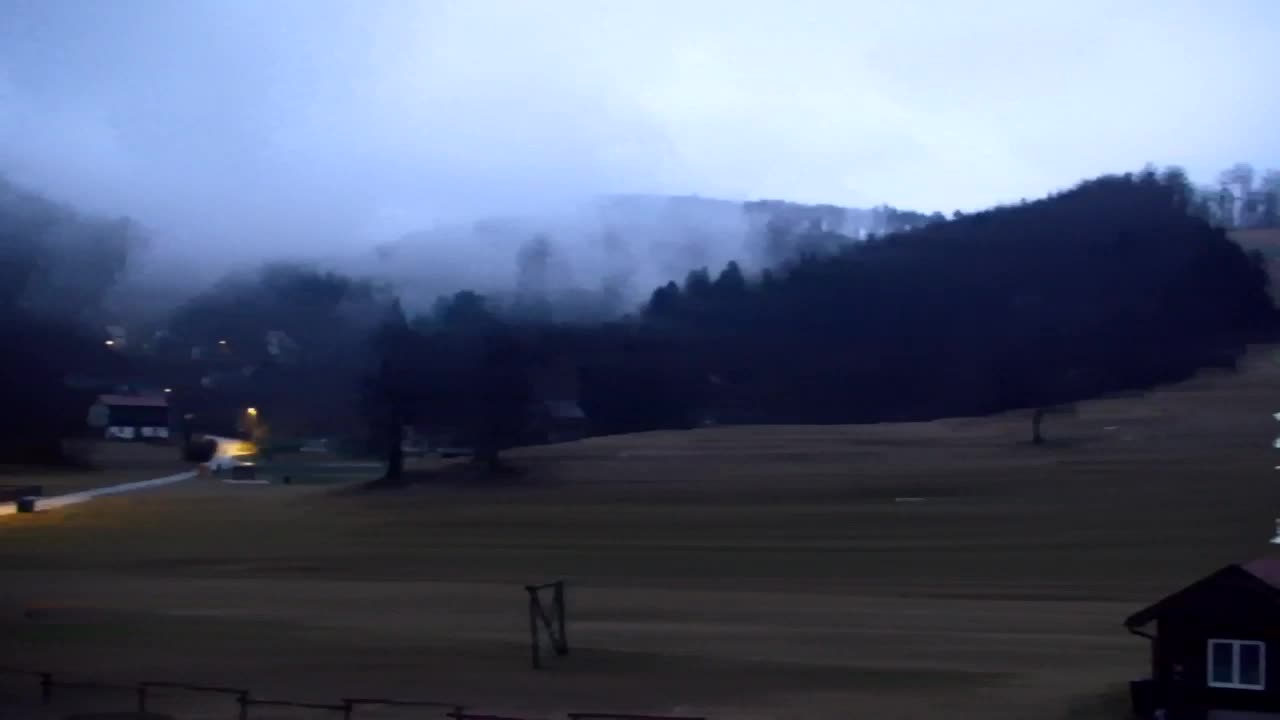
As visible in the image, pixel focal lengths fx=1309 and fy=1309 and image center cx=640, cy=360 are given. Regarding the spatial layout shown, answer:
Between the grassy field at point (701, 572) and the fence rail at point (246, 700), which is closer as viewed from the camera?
the fence rail at point (246, 700)

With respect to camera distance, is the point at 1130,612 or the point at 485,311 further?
the point at 485,311

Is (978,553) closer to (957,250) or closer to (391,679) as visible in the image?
(391,679)

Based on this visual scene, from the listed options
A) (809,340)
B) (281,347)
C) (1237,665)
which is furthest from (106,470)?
(809,340)

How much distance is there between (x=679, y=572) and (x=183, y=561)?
8.27 metres

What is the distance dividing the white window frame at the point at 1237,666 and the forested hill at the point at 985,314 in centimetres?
3160

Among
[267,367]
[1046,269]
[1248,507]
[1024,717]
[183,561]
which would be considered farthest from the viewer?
[1046,269]

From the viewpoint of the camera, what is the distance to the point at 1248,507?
22969mm

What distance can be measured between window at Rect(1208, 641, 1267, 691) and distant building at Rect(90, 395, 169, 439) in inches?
586

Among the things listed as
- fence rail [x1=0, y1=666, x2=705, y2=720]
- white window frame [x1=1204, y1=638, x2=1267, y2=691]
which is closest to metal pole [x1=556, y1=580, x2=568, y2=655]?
fence rail [x1=0, y1=666, x2=705, y2=720]

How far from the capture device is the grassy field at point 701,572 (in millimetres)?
12156

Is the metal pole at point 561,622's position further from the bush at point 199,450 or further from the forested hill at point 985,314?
the forested hill at point 985,314

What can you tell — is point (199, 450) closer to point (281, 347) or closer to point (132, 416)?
point (132, 416)

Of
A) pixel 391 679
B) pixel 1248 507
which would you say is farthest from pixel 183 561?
pixel 1248 507

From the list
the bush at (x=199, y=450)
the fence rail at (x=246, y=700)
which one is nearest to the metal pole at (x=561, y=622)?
the fence rail at (x=246, y=700)
